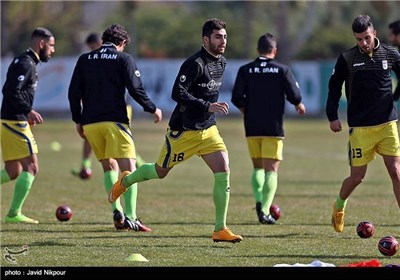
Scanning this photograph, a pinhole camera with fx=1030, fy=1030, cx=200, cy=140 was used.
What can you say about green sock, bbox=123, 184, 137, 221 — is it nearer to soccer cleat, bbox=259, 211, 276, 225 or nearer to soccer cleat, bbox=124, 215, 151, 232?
soccer cleat, bbox=124, 215, 151, 232

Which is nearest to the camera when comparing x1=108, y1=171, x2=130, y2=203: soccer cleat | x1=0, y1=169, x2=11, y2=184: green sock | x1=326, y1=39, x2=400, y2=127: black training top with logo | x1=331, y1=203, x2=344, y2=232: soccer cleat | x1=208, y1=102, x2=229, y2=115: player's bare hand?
x1=208, y1=102, x2=229, y2=115: player's bare hand

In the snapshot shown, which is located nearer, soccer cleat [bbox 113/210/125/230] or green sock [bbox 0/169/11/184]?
soccer cleat [bbox 113/210/125/230]

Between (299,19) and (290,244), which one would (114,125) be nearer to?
(290,244)

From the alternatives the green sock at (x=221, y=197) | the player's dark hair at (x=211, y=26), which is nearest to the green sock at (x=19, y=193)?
the green sock at (x=221, y=197)

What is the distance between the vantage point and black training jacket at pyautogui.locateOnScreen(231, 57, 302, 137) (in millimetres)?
13672

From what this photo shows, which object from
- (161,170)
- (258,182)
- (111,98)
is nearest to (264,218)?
(258,182)

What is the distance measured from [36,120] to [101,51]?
150 centimetres

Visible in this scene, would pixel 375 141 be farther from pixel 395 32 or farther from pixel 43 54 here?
pixel 43 54

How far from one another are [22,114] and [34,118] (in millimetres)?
169

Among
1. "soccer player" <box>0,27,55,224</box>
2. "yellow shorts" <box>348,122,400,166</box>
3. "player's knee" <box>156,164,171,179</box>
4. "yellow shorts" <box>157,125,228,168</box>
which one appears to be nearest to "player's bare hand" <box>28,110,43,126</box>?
"soccer player" <box>0,27,55,224</box>

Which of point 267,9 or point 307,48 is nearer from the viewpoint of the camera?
point 307,48

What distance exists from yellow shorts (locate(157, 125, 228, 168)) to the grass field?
0.98 metres

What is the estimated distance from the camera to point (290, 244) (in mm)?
11180

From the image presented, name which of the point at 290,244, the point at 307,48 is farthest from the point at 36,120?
the point at 307,48
